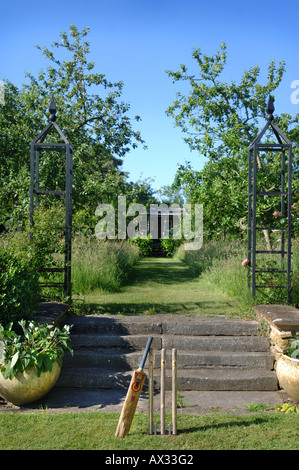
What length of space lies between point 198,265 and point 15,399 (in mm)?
8495

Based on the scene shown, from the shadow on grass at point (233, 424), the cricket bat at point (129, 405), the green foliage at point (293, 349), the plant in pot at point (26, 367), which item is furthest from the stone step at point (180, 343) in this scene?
the cricket bat at point (129, 405)

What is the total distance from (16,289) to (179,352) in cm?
204

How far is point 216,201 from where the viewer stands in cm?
1185

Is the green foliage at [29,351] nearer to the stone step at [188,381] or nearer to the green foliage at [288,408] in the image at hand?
the stone step at [188,381]

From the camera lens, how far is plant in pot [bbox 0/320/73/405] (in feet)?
13.1

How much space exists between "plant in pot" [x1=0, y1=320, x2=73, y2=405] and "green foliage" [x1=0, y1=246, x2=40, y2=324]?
1.22ft

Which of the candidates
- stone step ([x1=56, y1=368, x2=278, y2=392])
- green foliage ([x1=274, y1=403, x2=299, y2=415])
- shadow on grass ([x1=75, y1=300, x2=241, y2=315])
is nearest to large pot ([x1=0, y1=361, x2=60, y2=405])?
stone step ([x1=56, y1=368, x2=278, y2=392])

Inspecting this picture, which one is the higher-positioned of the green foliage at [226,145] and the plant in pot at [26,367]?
the green foliage at [226,145]

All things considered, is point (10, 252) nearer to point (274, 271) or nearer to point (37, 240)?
point (37, 240)

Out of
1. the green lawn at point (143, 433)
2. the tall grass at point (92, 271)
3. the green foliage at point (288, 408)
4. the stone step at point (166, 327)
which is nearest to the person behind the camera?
the green lawn at point (143, 433)

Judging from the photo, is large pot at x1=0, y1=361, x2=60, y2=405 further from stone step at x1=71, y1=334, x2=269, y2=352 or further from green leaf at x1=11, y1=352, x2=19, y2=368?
stone step at x1=71, y1=334, x2=269, y2=352

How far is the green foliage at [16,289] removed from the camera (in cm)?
459

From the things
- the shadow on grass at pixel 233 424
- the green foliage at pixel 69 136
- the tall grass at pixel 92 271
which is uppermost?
the green foliage at pixel 69 136
